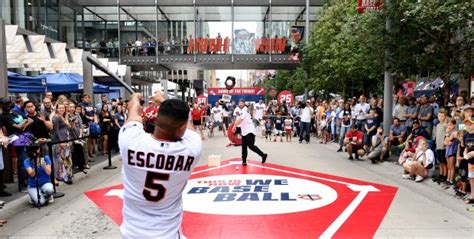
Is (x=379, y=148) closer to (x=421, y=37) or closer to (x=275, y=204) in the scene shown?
(x=421, y=37)

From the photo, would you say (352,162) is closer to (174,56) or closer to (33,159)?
(33,159)

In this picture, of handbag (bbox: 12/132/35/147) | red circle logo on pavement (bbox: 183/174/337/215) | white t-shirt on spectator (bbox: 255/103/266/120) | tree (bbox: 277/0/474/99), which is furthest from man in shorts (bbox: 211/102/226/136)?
handbag (bbox: 12/132/35/147)

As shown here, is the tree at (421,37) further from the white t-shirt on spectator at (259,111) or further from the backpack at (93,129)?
the white t-shirt on spectator at (259,111)

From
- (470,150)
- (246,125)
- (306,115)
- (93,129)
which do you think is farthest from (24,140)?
(306,115)

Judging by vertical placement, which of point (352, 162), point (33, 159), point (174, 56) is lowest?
point (352, 162)

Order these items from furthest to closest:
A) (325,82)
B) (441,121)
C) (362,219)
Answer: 1. (325,82)
2. (441,121)
3. (362,219)

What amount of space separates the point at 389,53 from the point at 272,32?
1977cm

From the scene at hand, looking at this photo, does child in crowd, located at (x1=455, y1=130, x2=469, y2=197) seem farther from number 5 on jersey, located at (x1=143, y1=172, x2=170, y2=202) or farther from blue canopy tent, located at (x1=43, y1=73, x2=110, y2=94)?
blue canopy tent, located at (x1=43, y1=73, x2=110, y2=94)

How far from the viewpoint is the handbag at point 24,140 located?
310 inches

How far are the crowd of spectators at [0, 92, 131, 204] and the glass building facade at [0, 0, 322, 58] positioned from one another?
18228mm

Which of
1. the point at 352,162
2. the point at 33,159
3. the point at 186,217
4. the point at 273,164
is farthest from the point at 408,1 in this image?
the point at 33,159

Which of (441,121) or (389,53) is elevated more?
(389,53)

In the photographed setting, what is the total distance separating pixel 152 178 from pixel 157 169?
2.6 inches

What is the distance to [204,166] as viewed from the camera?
12.2m
